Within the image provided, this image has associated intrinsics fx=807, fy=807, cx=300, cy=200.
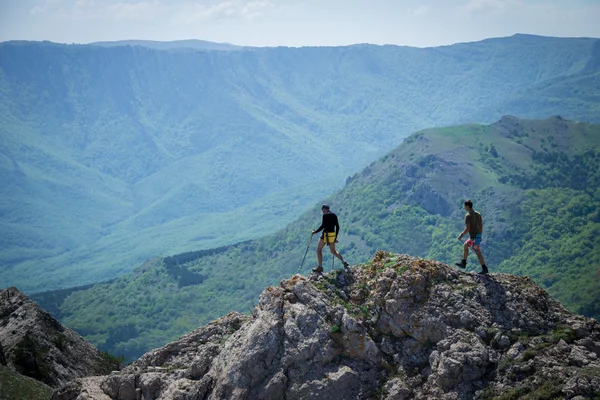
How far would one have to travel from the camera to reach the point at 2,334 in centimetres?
4256

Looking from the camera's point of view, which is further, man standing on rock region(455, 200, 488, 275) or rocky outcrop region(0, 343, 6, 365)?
rocky outcrop region(0, 343, 6, 365)

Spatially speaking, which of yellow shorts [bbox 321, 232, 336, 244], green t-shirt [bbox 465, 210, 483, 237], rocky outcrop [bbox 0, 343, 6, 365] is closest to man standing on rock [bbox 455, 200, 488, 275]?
green t-shirt [bbox 465, 210, 483, 237]

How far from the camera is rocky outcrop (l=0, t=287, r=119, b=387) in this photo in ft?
130

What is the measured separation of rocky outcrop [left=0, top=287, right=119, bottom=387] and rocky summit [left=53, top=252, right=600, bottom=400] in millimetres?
10037

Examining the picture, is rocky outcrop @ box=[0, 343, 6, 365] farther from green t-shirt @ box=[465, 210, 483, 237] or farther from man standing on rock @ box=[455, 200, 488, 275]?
green t-shirt @ box=[465, 210, 483, 237]

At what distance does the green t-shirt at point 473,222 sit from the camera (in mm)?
30697

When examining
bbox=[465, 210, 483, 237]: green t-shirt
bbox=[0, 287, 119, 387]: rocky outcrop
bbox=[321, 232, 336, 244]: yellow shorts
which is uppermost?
bbox=[465, 210, 483, 237]: green t-shirt

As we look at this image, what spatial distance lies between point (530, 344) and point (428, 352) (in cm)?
334

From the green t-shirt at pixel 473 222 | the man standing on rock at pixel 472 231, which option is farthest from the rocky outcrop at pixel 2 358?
the green t-shirt at pixel 473 222

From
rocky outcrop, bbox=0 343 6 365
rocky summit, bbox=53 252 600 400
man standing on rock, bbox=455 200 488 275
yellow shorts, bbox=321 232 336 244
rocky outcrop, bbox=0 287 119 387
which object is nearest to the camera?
rocky summit, bbox=53 252 600 400

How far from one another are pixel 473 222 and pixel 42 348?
76.2 feet

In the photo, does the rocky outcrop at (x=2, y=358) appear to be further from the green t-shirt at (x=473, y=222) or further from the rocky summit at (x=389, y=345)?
the green t-shirt at (x=473, y=222)

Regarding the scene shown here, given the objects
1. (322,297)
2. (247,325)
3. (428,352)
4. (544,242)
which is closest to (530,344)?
(428,352)

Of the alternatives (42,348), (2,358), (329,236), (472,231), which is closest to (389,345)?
(329,236)
